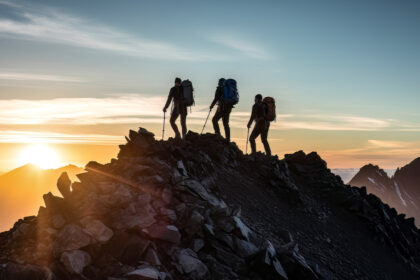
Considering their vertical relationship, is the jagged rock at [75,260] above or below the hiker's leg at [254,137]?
below

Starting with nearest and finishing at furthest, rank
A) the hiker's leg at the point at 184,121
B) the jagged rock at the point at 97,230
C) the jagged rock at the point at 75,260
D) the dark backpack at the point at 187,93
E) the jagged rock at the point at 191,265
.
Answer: the jagged rock at the point at 75,260 → the jagged rock at the point at 191,265 → the jagged rock at the point at 97,230 → the dark backpack at the point at 187,93 → the hiker's leg at the point at 184,121

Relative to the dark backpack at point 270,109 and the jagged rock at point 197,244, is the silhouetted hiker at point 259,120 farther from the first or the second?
the jagged rock at point 197,244

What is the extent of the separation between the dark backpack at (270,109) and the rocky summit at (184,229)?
141 inches

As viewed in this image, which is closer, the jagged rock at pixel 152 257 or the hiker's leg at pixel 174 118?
the jagged rock at pixel 152 257

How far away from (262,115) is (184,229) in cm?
1425

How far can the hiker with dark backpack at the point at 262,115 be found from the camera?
92.8 feet

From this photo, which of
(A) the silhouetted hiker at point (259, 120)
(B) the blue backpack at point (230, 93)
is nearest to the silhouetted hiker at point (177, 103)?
(B) the blue backpack at point (230, 93)

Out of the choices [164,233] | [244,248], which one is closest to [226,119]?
[244,248]

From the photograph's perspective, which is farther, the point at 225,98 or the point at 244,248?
the point at 225,98

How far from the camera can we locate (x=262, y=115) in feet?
92.7

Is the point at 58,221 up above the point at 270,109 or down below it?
below

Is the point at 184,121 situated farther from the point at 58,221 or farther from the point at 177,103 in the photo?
the point at 58,221

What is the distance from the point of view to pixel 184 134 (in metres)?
26.6


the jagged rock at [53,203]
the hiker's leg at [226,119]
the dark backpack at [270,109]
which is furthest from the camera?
the dark backpack at [270,109]
